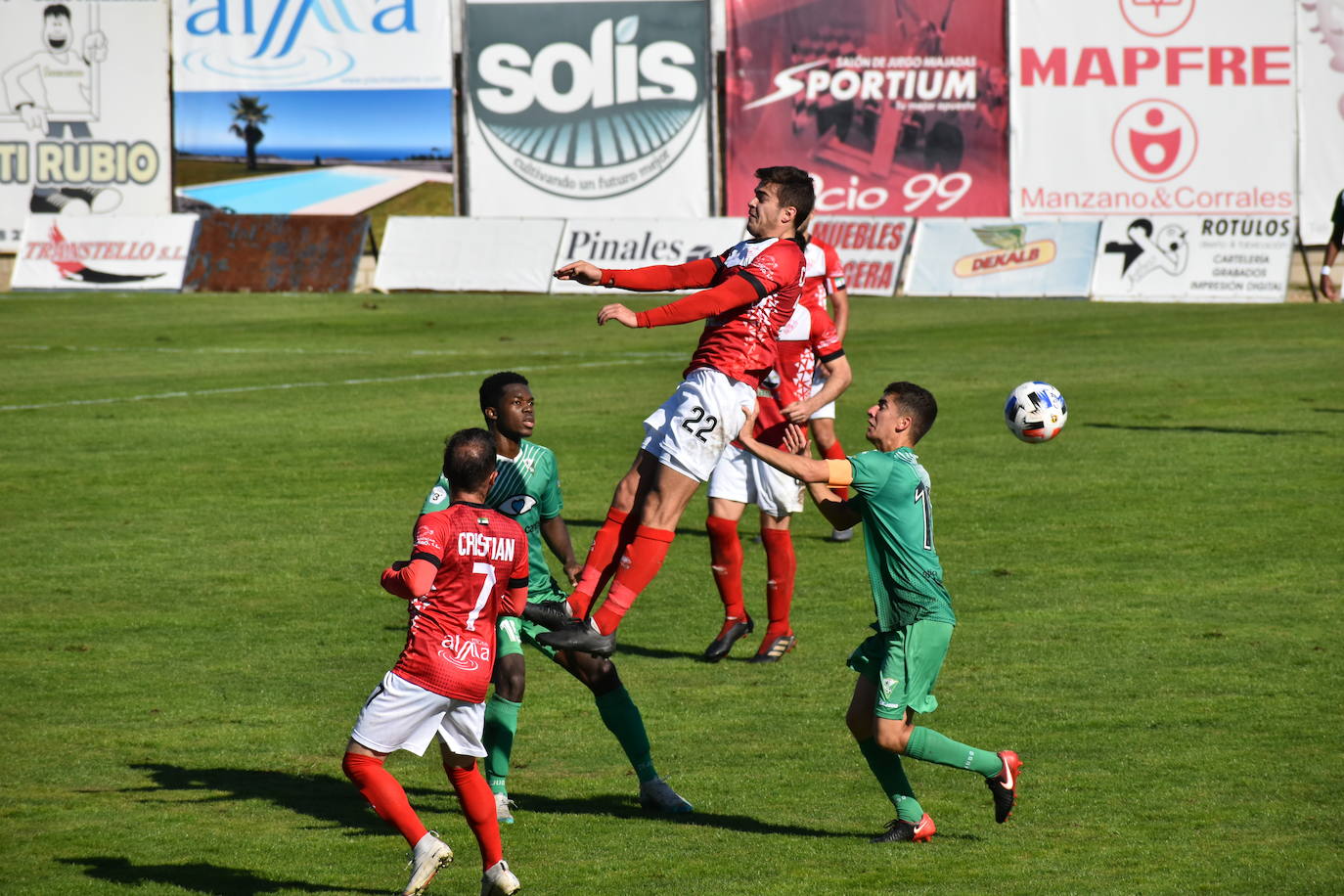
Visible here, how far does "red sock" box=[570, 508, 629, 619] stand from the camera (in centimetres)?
805

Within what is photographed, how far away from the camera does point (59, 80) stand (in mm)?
43094

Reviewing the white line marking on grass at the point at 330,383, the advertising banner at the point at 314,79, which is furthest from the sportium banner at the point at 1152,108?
the white line marking on grass at the point at 330,383

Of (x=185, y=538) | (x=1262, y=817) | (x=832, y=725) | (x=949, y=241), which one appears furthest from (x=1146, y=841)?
(x=949, y=241)

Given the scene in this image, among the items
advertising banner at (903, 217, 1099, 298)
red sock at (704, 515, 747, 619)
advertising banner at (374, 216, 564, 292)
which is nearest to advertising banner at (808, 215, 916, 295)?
advertising banner at (903, 217, 1099, 298)

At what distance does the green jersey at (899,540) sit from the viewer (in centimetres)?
709

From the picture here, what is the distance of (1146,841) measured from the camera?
23.2 ft

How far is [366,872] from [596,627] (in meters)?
1.57

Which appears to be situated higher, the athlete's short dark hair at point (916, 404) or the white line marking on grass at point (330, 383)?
the white line marking on grass at point (330, 383)

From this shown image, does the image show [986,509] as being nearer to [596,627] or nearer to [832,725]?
[832,725]

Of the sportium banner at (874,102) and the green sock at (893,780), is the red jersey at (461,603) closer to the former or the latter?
the green sock at (893,780)

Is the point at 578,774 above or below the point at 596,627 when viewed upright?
below

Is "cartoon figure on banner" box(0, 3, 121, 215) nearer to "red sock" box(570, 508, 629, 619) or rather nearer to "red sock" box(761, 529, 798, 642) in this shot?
"red sock" box(761, 529, 798, 642)

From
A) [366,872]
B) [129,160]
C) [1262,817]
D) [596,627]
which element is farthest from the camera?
[129,160]

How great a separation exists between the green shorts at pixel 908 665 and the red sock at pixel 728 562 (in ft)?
11.6
